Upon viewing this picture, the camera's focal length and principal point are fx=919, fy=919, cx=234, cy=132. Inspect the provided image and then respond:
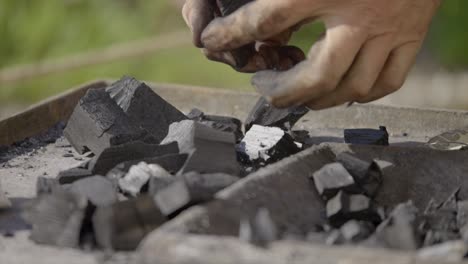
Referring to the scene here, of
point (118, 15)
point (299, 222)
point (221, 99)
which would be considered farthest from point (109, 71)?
point (299, 222)

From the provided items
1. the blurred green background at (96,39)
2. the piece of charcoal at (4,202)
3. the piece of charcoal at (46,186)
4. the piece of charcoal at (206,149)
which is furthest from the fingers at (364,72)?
the blurred green background at (96,39)

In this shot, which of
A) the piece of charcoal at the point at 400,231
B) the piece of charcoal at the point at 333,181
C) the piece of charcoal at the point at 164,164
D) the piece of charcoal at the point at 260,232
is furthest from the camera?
the piece of charcoal at the point at 164,164

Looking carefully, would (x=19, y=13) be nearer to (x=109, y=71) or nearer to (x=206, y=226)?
(x=109, y=71)

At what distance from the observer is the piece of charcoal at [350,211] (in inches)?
87.4

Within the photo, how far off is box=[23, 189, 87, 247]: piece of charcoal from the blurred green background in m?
3.47

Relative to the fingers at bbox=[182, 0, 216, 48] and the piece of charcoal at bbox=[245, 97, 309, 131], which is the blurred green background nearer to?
the piece of charcoal at bbox=[245, 97, 309, 131]

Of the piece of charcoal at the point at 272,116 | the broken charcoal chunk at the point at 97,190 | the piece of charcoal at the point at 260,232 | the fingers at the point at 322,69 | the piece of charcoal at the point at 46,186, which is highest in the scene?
Result: the fingers at the point at 322,69

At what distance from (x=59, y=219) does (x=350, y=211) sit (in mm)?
691

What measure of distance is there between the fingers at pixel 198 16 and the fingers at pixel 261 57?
0.07 metres

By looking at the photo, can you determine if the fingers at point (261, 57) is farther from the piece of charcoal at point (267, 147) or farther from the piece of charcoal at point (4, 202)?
the piece of charcoal at point (4, 202)

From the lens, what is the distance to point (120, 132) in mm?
2742

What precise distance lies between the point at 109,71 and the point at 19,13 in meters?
0.66

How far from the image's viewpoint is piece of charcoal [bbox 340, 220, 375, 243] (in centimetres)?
206

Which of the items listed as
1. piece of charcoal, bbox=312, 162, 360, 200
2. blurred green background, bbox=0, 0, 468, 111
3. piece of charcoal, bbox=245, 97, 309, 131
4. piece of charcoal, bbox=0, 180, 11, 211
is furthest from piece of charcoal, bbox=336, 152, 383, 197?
blurred green background, bbox=0, 0, 468, 111
